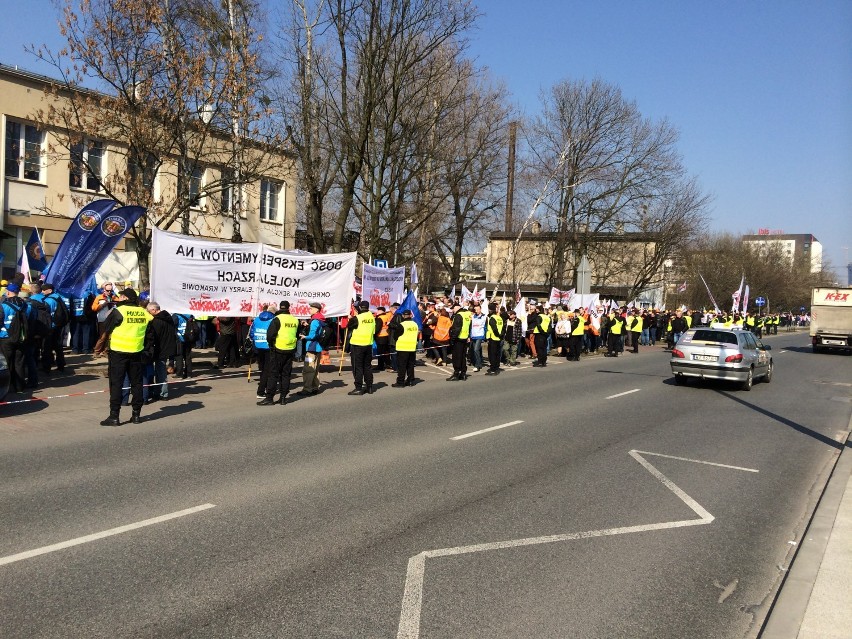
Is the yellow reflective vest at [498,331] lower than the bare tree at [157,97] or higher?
lower

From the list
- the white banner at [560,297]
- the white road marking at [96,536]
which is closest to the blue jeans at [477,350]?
the white banner at [560,297]

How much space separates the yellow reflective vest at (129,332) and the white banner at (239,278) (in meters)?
2.66

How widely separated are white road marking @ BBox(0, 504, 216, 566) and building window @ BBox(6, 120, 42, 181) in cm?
2347

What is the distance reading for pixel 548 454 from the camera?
29.4ft

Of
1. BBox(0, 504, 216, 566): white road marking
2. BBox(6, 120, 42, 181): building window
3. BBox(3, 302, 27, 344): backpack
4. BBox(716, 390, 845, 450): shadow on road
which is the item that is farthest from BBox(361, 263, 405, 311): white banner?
BBox(6, 120, 42, 181): building window

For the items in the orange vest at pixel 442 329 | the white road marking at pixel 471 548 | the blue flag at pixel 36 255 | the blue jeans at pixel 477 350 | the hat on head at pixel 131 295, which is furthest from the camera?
the blue jeans at pixel 477 350

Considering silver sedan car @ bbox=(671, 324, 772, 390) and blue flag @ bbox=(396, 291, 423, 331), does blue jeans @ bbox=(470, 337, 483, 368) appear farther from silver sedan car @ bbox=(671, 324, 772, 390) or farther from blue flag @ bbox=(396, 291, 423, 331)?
silver sedan car @ bbox=(671, 324, 772, 390)

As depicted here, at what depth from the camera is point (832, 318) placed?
3675 cm

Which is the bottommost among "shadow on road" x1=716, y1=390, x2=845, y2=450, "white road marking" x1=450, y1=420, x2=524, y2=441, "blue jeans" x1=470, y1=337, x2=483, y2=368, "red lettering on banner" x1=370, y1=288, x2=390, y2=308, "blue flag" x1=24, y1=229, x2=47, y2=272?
"shadow on road" x1=716, y1=390, x2=845, y2=450

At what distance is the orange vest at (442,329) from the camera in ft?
63.5

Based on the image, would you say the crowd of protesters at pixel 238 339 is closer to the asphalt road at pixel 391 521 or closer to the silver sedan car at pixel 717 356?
the asphalt road at pixel 391 521

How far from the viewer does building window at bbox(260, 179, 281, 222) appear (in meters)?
35.2

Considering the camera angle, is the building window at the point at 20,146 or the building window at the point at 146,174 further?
the building window at the point at 20,146

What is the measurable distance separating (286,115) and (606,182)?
26.3m
